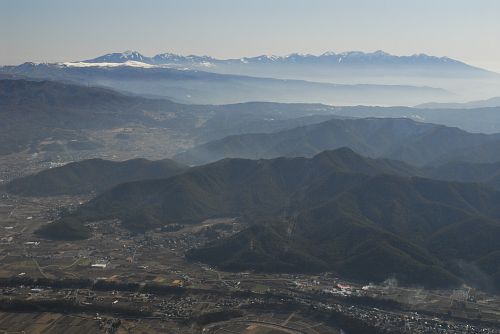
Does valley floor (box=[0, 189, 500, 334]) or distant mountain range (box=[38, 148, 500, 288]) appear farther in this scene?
distant mountain range (box=[38, 148, 500, 288])

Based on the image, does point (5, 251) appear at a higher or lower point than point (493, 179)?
lower

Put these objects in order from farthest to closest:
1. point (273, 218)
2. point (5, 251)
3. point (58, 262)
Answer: point (273, 218) → point (5, 251) → point (58, 262)

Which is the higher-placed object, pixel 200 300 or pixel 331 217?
pixel 331 217

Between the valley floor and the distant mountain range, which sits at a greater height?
the distant mountain range

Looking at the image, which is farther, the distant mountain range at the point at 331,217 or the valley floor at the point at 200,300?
the distant mountain range at the point at 331,217

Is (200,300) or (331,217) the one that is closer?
(200,300)

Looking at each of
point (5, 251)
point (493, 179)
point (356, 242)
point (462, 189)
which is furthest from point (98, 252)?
point (493, 179)

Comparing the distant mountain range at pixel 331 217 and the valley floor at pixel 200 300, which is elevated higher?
the distant mountain range at pixel 331 217

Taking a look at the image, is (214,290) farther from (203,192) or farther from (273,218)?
(203,192)
